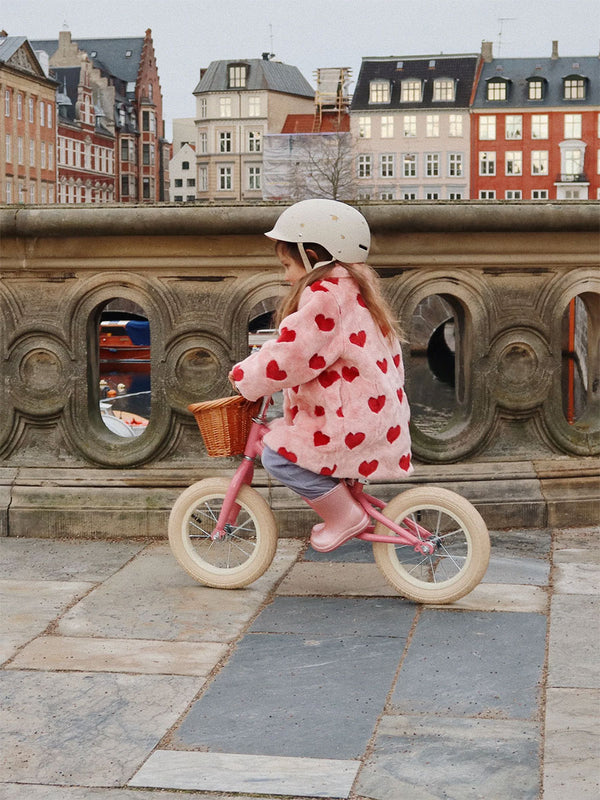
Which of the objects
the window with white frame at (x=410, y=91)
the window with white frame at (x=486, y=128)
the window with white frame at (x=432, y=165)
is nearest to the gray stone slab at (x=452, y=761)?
the window with white frame at (x=486, y=128)

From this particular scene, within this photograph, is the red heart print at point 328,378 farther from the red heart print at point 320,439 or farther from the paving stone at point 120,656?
the paving stone at point 120,656

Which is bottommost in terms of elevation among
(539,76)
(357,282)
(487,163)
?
(357,282)

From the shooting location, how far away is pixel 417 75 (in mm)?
76688

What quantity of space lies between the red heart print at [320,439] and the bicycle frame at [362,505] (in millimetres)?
220

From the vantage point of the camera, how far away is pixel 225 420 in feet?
14.2

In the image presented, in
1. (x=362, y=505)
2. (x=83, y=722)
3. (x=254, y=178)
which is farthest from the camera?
(x=254, y=178)

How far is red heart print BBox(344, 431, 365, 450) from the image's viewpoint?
4.11 metres

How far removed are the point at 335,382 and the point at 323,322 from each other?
206 mm

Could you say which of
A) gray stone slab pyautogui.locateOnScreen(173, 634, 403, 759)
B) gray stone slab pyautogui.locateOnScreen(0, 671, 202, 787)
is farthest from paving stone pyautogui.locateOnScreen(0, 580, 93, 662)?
gray stone slab pyautogui.locateOnScreen(173, 634, 403, 759)

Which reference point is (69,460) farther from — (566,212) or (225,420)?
(566,212)

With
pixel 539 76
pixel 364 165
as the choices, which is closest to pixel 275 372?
pixel 539 76

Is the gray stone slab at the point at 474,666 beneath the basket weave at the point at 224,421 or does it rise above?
beneath

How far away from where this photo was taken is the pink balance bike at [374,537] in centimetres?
414

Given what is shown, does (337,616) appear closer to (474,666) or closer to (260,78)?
(474,666)
